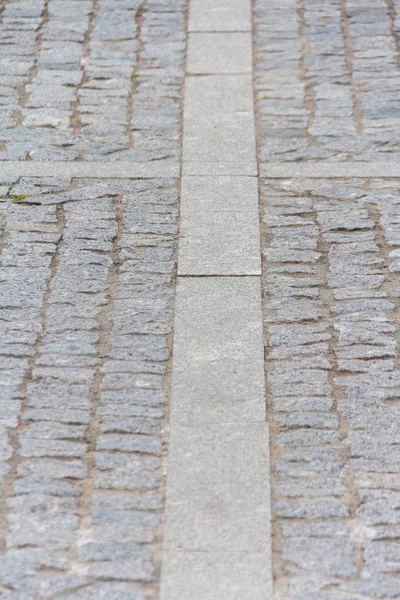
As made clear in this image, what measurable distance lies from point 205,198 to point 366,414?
201 cm

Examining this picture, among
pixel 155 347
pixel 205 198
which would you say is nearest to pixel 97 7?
pixel 205 198

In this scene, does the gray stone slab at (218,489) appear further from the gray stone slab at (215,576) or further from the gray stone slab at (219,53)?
the gray stone slab at (219,53)

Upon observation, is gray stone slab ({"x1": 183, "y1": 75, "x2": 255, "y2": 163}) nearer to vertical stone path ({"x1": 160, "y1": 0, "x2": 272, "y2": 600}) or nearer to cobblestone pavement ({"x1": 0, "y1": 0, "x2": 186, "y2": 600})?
vertical stone path ({"x1": 160, "y1": 0, "x2": 272, "y2": 600})

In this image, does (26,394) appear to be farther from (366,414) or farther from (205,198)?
(205,198)

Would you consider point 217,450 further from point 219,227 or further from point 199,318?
point 219,227

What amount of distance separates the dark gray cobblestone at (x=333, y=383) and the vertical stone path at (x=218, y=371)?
0.09m

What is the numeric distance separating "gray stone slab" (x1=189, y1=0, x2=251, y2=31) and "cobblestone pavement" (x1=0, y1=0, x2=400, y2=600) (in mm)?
105

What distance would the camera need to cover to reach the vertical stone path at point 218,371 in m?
3.36

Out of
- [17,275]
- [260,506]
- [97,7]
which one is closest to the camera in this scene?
[260,506]

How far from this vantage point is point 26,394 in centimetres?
412

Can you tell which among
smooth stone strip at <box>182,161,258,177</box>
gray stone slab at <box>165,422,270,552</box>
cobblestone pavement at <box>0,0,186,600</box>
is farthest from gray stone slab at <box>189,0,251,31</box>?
gray stone slab at <box>165,422,270,552</box>

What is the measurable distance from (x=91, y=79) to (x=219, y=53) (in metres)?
1.04

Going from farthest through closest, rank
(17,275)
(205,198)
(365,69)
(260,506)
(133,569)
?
(365,69), (205,198), (17,275), (260,506), (133,569)

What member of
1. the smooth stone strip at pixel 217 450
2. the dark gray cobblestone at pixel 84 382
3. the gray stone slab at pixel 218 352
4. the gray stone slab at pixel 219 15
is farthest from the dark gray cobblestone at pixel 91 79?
the smooth stone strip at pixel 217 450
